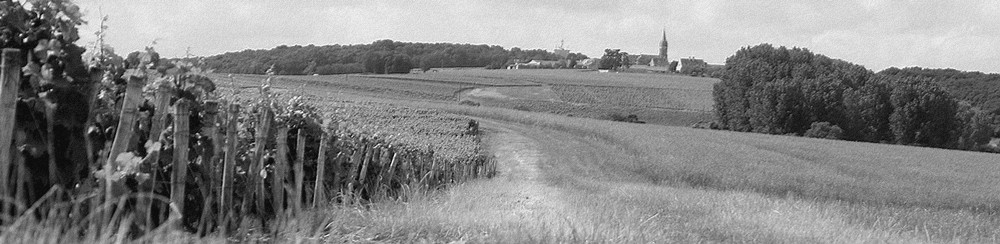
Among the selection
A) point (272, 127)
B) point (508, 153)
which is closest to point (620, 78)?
point (508, 153)

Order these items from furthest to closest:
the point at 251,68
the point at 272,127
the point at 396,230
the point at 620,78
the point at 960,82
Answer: the point at 960,82 → the point at 620,78 → the point at 251,68 → the point at 272,127 → the point at 396,230

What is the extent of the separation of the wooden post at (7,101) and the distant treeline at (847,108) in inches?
2869

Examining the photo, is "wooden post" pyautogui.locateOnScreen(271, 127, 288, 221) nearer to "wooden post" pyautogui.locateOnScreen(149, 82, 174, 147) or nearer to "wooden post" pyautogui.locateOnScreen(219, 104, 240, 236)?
"wooden post" pyautogui.locateOnScreen(219, 104, 240, 236)

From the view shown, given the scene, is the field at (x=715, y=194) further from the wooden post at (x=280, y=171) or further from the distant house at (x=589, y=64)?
the distant house at (x=589, y=64)

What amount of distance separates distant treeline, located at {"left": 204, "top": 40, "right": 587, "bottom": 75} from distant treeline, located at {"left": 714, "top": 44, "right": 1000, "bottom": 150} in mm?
30327

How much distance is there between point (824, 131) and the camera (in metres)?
74.9

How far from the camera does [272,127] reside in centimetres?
1034

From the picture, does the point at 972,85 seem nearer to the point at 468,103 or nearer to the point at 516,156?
the point at 468,103

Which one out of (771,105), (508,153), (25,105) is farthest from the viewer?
(771,105)

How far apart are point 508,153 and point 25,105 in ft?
117

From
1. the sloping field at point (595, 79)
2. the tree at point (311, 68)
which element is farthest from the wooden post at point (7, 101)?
the sloping field at point (595, 79)

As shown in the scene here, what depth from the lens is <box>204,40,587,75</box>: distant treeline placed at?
110 feet

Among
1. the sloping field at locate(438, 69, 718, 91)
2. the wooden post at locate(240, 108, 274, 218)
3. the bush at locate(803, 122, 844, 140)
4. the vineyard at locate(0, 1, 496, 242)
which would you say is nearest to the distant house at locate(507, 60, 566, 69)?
the sloping field at locate(438, 69, 718, 91)

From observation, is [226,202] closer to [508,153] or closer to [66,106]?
[66,106]
